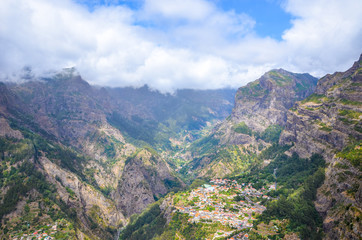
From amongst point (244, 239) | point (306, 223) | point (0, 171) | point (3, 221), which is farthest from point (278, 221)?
point (0, 171)

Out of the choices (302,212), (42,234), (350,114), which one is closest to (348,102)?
(350,114)

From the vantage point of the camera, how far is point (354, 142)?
142250mm

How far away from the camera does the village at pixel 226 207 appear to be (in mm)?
142750

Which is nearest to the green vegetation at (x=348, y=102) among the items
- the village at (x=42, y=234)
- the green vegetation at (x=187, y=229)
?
the green vegetation at (x=187, y=229)

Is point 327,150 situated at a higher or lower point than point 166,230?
higher

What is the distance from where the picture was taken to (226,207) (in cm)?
16238

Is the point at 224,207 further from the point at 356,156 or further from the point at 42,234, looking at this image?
the point at 42,234

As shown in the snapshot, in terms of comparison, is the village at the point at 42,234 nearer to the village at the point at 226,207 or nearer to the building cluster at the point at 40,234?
the building cluster at the point at 40,234

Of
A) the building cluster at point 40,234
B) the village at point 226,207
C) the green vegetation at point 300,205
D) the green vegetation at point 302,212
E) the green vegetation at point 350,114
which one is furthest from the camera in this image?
the green vegetation at point 350,114

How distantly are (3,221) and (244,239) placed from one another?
168 meters

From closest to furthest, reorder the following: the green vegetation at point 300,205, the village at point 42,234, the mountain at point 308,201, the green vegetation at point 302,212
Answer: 1. the mountain at point 308,201
2. the green vegetation at point 302,212
3. the green vegetation at point 300,205
4. the village at point 42,234

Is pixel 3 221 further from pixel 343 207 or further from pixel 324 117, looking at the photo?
pixel 324 117

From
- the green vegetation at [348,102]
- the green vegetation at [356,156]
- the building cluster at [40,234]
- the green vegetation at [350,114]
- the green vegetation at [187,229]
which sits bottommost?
the green vegetation at [187,229]

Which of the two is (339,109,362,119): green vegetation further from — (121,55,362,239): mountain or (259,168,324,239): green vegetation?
(259,168,324,239): green vegetation
